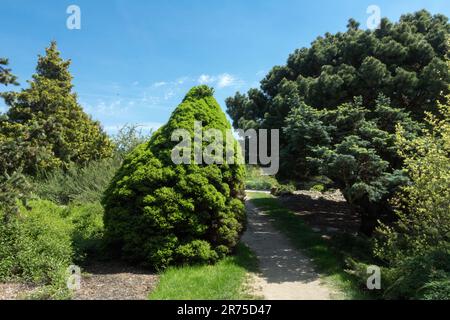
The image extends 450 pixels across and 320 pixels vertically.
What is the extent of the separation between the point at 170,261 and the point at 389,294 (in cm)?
388

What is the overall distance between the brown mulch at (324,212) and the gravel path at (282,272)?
2112mm

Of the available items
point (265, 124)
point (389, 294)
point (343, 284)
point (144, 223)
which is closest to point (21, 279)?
point (144, 223)

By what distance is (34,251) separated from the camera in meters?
6.54

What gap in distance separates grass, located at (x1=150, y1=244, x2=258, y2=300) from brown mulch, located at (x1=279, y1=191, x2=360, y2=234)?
5.04 metres

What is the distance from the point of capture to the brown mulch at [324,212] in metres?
11.8

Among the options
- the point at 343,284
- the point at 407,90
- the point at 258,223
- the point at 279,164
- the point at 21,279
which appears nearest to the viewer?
the point at 21,279

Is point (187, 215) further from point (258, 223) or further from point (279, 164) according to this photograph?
point (258, 223)

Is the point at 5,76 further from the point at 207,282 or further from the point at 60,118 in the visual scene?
the point at 60,118

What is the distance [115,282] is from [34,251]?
5.52ft

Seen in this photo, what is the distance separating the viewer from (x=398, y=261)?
6.14 metres

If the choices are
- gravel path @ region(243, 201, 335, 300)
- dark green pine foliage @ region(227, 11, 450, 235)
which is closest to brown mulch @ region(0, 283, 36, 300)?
gravel path @ region(243, 201, 335, 300)

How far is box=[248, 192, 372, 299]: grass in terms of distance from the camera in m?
6.40

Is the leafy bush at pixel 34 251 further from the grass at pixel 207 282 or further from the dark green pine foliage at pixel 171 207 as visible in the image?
the grass at pixel 207 282

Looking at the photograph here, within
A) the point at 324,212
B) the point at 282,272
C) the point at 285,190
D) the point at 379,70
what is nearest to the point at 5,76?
the point at 282,272
